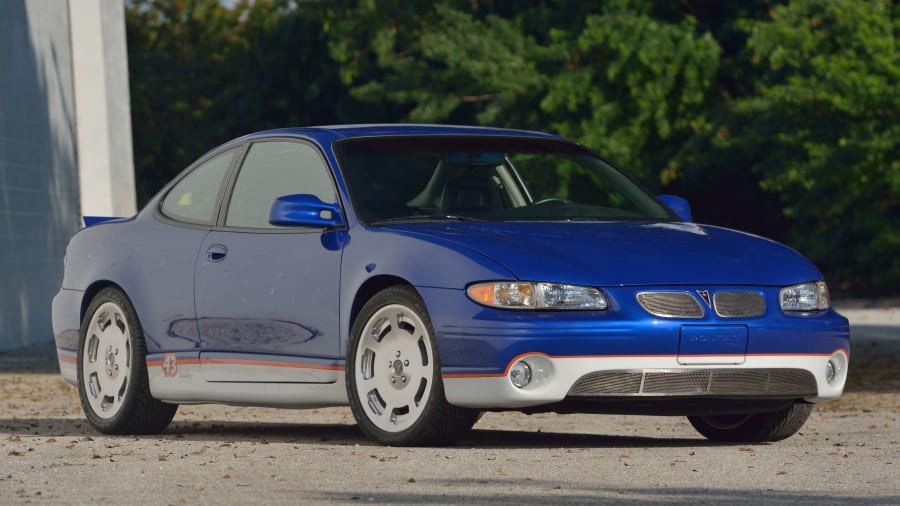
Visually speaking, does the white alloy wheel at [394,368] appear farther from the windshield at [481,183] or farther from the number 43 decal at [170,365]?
the number 43 decal at [170,365]

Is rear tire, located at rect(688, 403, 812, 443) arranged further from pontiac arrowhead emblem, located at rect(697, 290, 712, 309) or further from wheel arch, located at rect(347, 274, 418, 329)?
wheel arch, located at rect(347, 274, 418, 329)

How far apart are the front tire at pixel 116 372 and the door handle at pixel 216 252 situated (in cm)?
63

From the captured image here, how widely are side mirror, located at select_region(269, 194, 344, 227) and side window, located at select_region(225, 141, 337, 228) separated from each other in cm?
31

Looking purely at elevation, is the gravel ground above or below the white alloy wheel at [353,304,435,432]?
below

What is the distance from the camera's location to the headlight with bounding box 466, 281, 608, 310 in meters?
7.32

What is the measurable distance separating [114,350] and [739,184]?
24.7m

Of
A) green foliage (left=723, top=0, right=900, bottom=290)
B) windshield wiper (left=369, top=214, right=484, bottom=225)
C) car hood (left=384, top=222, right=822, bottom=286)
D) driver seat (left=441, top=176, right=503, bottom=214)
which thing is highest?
driver seat (left=441, top=176, right=503, bottom=214)

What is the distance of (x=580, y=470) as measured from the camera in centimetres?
702

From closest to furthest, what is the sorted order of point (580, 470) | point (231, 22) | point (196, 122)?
point (580, 470), point (196, 122), point (231, 22)

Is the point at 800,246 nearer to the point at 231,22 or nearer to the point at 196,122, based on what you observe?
the point at 196,122

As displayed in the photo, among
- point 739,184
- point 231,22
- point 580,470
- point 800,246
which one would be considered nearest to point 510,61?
point 739,184

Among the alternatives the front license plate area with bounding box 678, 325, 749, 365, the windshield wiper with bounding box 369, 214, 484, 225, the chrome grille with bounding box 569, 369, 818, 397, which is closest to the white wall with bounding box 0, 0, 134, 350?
the windshield wiper with bounding box 369, 214, 484, 225

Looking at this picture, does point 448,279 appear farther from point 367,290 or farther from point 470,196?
point 470,196

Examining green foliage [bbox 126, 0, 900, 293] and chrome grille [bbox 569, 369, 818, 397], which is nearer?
chrome grille [bbox 569, 369, 818, 397]
